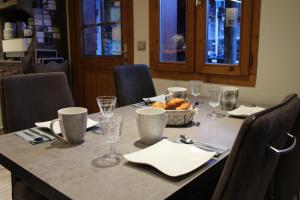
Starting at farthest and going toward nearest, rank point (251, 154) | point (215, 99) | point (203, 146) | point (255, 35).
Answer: point (255, 35) → point (215, 99) → point (203, 146) → point (251, 154)

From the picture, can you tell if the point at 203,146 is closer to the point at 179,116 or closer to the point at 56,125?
the point at 179,116

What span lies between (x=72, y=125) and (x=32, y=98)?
559 mm

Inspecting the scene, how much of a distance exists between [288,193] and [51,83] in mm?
1323

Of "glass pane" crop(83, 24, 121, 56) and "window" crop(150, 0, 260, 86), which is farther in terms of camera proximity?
"glass pane" crop(83, 24, 121, 56)

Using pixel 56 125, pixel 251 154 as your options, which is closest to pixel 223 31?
pixel 56 125

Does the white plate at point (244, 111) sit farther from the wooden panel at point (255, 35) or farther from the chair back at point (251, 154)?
the chair back at point (251, 154)

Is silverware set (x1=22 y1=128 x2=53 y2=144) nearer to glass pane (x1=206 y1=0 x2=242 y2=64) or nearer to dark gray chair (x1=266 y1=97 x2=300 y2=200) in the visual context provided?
dark gray chair (x1=266 y1=97 x2=300 y2=200)

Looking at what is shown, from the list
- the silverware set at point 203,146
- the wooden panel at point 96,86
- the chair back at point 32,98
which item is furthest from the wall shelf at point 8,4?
the silverware set at point 203,146

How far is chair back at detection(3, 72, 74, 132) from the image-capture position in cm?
141

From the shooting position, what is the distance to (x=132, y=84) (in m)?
2.07

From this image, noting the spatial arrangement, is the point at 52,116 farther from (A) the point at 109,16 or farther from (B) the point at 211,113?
(A) the point at 109,16

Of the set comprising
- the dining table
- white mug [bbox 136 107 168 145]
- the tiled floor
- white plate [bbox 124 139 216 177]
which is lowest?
the tiled floor

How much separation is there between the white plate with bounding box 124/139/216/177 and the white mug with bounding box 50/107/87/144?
0.82 ft

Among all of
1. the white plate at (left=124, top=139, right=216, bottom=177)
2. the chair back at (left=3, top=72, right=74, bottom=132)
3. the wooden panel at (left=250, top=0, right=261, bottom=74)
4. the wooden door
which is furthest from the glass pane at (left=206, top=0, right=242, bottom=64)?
the white plate at (left=124, top=139, right=216, bottom=177)
